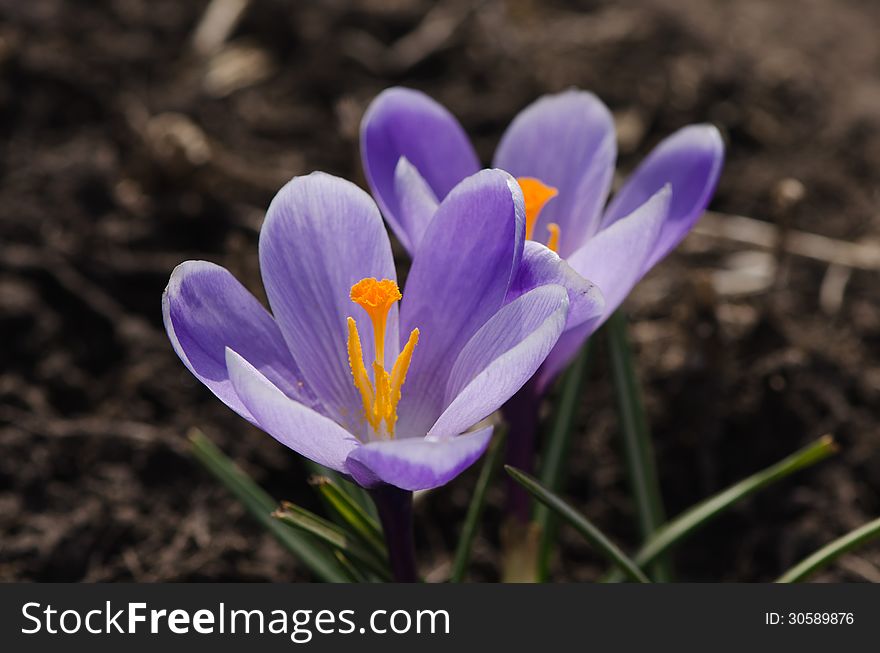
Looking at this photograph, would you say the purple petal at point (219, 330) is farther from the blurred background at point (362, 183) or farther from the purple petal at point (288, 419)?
the blurred background at point (362, 183)

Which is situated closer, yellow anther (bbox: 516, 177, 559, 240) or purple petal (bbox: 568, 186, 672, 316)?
purple petal (bbox: 568, 186, 672, 316)

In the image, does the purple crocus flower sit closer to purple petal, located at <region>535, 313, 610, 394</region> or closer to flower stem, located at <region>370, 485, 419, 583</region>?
flower stem, located at <region>370, 485, 419, 583</region>

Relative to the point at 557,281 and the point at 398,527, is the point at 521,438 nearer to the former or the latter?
the point at 398,527

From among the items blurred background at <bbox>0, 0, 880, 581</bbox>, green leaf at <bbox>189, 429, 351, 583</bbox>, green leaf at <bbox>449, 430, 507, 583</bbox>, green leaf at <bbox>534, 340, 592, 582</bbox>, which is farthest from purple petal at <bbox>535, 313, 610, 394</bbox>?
blurred background at <bbox>0, 0, 880, 581</bbox>

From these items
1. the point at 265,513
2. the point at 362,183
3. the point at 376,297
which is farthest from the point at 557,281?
the point at 362,183

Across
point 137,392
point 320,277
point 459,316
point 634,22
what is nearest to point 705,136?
point 459,316

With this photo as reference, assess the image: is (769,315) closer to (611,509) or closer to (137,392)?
(611,509)

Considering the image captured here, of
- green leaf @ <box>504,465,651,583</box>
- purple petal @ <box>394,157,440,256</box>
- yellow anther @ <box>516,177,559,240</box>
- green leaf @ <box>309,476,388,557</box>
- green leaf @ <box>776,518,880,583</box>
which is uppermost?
yellow anther @ <box>516,177,559,240</box>
